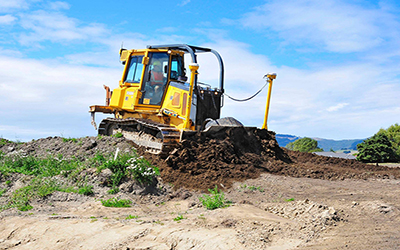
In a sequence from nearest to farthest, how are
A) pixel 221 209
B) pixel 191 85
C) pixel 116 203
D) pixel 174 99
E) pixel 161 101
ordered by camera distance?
pixel 221 209
pixel 116 203
pixel 191 85
pixel 174 99
pixel 161 101

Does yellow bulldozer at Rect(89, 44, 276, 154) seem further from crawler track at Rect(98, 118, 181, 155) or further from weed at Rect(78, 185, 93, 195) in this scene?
weed at Rect(78, 185, 93, 195)

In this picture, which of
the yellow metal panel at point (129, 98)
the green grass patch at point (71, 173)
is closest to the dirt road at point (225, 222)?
the green grass patch at point (71, 173)

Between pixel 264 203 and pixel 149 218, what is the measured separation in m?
2.21

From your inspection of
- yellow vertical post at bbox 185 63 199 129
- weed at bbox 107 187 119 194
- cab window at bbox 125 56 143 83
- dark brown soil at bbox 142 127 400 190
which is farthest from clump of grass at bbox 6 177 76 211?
cab window at bbox 125 56 143 83

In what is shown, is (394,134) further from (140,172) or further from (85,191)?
(85,191)

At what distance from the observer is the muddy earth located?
17.3 feet

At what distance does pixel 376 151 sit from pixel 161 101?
1261 centimetres

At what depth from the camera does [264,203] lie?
290 inches

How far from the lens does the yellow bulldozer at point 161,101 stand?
11.1 metres

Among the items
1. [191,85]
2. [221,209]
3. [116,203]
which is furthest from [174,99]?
[221,209]

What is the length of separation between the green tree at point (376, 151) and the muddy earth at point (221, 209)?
23.9 feet

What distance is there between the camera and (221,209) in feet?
22.1

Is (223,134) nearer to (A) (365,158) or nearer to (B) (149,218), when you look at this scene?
(B) (149,218)

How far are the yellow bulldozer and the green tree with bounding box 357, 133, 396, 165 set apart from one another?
386 inches
